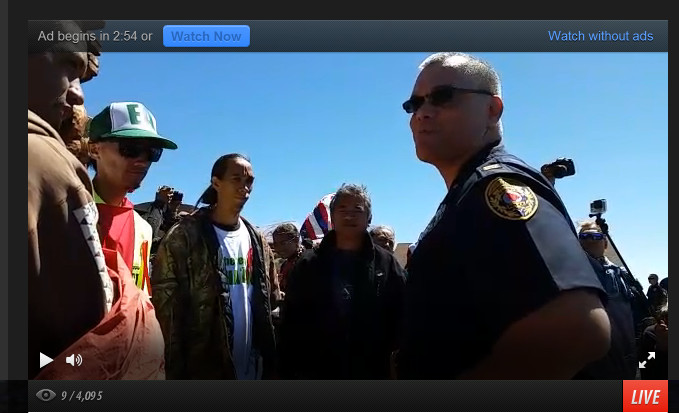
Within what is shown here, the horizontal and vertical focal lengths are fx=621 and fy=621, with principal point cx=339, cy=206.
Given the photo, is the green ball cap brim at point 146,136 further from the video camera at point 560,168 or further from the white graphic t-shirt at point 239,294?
the video camera at point 560,168

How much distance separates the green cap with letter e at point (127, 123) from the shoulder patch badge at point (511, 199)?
1.57 m

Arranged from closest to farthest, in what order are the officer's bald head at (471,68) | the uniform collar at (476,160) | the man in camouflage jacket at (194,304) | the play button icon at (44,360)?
1. the uniform collar at (476,160)
2. the officer's bald head at (471,68)
3. the play button icon at (44,360)
4. the man in camouflage jacket at (194,304)

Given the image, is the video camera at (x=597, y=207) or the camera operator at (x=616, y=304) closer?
the camera operator at (x=616, y=304)

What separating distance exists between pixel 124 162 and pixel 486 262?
6.08 feet

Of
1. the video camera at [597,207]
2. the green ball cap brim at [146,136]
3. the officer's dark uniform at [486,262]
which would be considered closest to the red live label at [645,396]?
the video camera at [597,207]

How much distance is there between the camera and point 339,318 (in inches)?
121

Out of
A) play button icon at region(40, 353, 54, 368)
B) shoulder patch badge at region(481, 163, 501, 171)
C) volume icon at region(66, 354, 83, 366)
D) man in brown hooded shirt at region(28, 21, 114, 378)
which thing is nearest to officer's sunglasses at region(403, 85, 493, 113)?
shoulder patch badge at region(481, 163, 501, 171)

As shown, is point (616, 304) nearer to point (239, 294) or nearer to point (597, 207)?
point (597, 207)

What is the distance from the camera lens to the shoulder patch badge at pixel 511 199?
2141mm

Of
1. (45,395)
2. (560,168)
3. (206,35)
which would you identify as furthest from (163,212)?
(560,168)

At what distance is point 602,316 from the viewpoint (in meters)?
2.08

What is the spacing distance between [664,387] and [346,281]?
1.58m

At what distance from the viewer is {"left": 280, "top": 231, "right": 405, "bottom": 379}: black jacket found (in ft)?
10.0

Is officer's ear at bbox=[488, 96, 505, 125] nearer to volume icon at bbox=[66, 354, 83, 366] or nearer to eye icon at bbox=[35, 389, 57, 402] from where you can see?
volume icon at bbox=[66, 354, 83, 366]
